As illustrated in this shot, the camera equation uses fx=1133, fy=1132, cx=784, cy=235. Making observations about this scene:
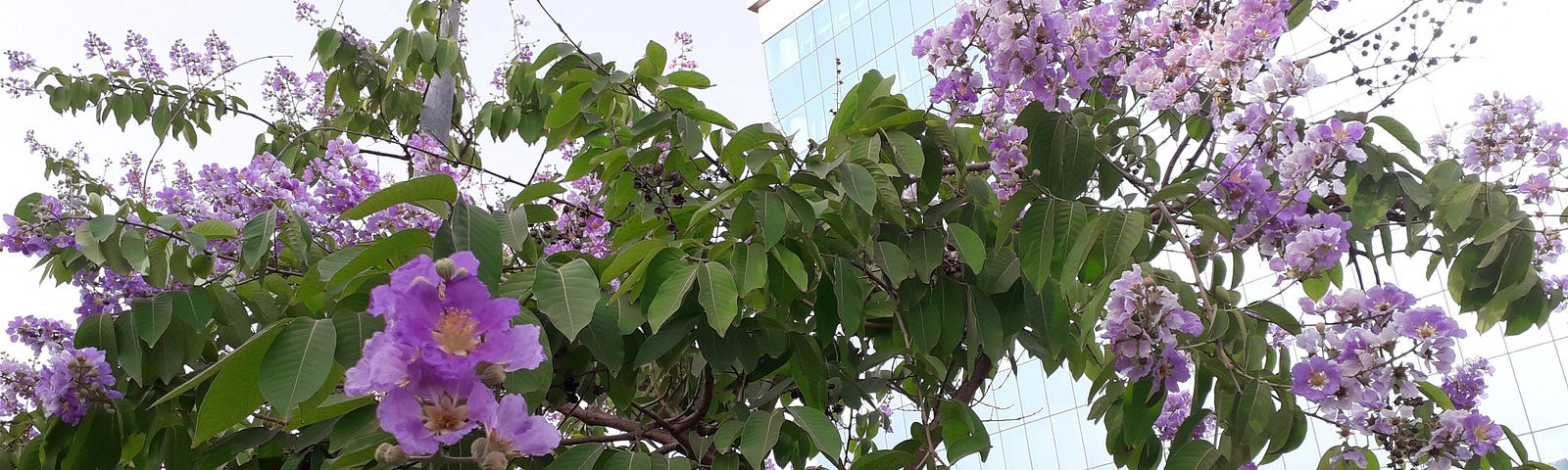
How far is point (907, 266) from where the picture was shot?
4.72ft

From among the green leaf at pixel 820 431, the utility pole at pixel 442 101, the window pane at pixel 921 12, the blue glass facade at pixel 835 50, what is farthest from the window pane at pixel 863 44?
the green leaf at pixel 820 431

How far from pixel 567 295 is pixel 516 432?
0.39 meters

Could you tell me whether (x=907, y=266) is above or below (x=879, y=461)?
above

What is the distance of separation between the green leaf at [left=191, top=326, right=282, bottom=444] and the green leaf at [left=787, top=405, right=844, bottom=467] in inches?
22.1

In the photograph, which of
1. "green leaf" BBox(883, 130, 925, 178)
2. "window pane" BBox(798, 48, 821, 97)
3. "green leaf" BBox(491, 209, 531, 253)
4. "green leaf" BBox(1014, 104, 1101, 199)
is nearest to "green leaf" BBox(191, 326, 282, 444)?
"green leaf" BBox(491, 209, 531, 253)

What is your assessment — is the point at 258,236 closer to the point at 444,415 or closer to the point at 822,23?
the point at 444,415

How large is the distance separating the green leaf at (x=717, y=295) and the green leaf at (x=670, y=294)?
0.6 inches

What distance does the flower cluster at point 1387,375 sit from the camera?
1.23 m

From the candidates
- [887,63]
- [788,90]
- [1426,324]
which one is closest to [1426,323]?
[1426,324]

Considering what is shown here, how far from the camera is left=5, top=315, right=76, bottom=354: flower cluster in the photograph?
1.64 meters

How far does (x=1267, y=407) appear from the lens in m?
1.29

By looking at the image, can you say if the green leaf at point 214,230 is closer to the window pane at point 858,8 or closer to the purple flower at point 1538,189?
the purple flower at point 1538,189

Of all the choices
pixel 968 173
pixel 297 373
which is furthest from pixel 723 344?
pixel 297 373

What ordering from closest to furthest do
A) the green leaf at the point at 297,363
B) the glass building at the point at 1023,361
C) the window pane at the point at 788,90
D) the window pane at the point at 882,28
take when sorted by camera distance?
the green leaf at the point at 297,363, the glass building at the point at 1023,361, the window pane at the point at 882,28, the window pane at the point at 788,90
